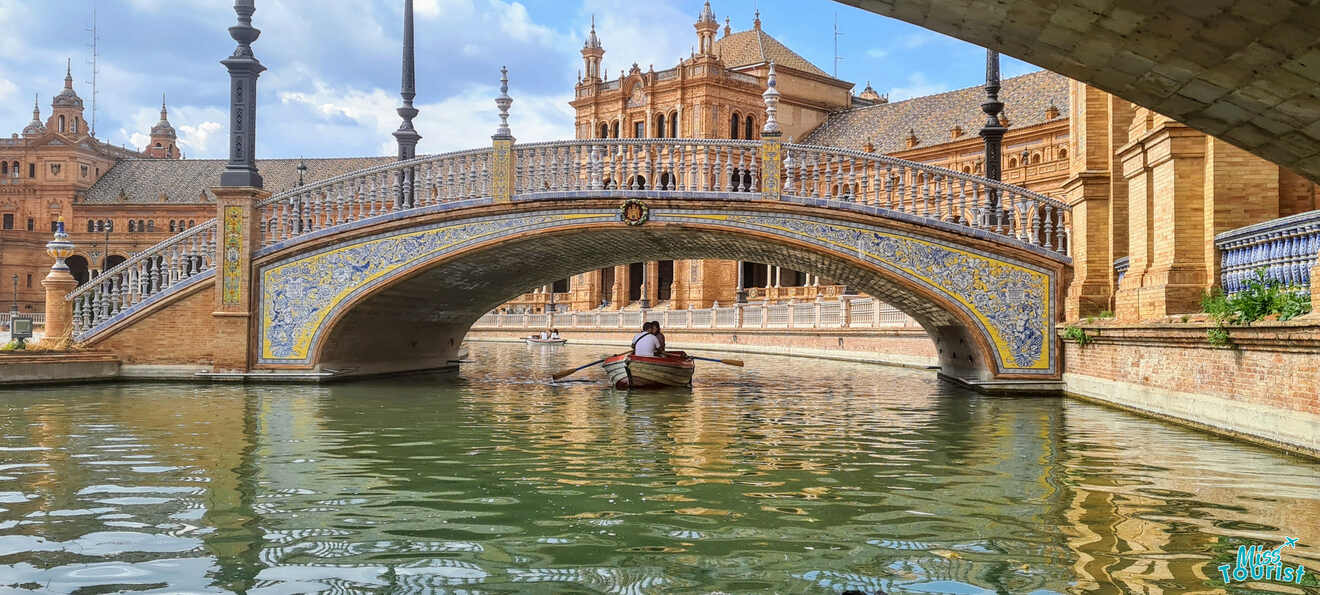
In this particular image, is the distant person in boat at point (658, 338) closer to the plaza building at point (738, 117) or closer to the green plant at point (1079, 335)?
the green plant at point (1079, 335)

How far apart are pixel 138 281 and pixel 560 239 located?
6851 millimetres

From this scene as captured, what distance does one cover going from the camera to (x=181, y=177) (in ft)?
277

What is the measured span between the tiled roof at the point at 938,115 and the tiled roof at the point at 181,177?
35.5 meters

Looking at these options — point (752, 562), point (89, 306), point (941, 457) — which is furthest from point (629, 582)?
point (89, 306)

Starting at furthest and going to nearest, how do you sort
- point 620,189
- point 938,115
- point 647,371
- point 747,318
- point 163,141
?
1. point 163,141
2. point 938,115
3. point 747,318
4. point 647,371
5. point 620,189

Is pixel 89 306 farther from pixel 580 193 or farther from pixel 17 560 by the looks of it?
pixel 17 560

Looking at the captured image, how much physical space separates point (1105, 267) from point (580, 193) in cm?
754

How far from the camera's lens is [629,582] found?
484cm

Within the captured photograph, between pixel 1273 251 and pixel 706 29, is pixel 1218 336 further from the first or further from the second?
pixel 706 29

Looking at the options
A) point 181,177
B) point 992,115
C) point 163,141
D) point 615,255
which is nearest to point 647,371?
point 615,255

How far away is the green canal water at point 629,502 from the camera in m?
5.00

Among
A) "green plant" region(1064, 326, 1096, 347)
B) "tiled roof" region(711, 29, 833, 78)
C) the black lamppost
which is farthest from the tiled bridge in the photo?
"tiled roof" region(711, 29, 833, 78)

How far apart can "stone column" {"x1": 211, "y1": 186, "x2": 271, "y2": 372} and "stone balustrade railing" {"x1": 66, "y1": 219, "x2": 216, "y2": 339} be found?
0.41 metres

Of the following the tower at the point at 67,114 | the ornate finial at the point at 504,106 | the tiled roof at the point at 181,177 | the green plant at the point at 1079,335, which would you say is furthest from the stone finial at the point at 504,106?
the tower at the point at 67,114
